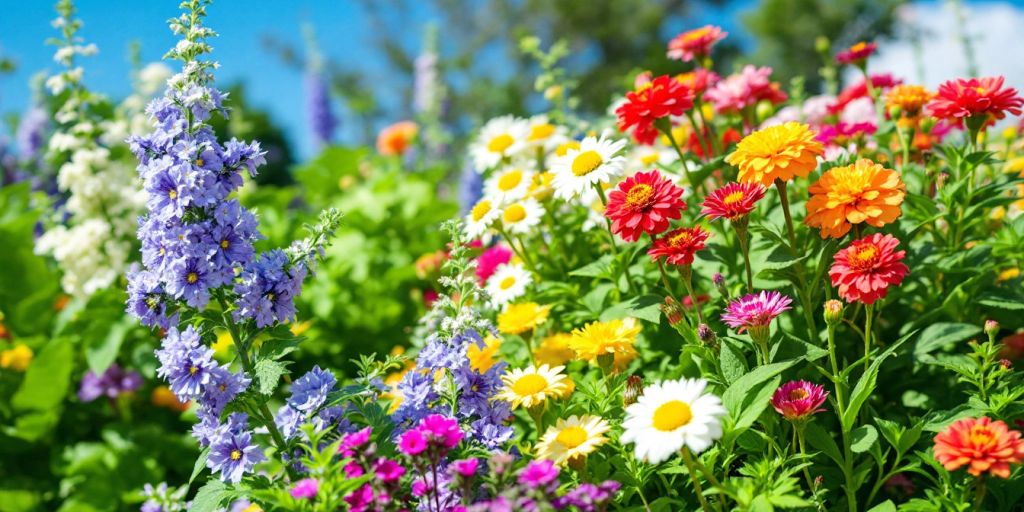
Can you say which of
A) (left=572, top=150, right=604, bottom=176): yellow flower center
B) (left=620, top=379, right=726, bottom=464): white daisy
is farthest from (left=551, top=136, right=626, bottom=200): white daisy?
(left=620, top=379, right=726, bottom=464): white daisy

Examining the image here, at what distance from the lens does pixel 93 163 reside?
11.1ft

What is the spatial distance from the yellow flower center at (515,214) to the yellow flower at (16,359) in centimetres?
234

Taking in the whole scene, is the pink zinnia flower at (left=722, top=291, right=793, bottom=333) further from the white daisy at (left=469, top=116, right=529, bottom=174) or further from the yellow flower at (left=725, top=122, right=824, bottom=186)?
the white daisy at (left=469, top=116, right=529, bottom=174)

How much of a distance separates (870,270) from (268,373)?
112 cm

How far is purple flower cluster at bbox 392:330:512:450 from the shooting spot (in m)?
1.69

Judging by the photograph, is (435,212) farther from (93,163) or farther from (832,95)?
(832,95)

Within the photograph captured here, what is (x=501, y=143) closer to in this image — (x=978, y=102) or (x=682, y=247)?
(x=682, y=247)

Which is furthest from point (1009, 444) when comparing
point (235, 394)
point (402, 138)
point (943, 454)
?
point (402, 138)

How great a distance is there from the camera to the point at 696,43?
7.86 feet

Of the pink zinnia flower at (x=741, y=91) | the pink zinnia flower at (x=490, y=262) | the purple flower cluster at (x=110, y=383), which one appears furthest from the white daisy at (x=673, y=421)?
the purple flower cluster at (x=110, y=383)

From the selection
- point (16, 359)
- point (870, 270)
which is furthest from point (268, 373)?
point (16, 359)

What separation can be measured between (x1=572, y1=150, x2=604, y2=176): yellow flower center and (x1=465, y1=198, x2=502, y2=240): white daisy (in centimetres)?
29

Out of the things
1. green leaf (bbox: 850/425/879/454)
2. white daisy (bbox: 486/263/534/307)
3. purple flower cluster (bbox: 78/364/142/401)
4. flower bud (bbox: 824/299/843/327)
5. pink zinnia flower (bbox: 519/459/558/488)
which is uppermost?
purple flower cluster (bbox: 78/364/142/401)

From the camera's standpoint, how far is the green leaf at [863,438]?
1.55 meters
